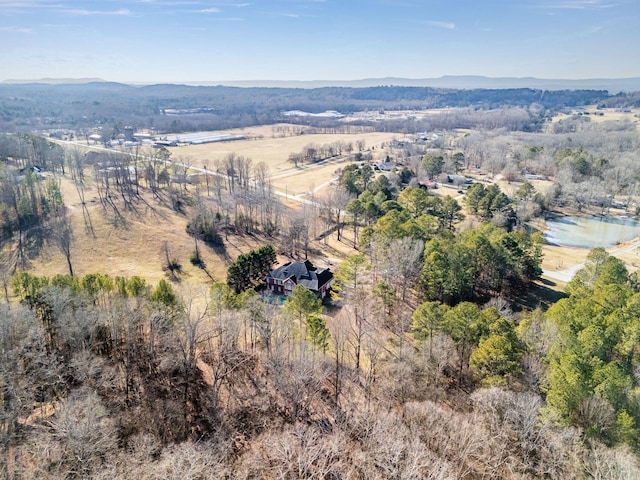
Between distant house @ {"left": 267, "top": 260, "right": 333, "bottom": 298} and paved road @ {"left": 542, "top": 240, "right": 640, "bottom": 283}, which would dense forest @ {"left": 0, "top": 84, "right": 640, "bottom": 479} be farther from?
paved road @ {"left": 542, "top": 240, "right": 640, "bottom": 283}

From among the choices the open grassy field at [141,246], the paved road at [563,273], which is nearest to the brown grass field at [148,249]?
the open grassy field at [141,246]

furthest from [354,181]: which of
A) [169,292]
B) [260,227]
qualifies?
[169,292]

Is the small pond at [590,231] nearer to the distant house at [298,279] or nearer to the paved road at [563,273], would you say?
the paved road at [563,273]

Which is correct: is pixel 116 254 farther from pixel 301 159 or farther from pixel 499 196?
pixel 301 159

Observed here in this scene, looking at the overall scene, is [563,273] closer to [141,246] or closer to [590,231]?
[590,231]

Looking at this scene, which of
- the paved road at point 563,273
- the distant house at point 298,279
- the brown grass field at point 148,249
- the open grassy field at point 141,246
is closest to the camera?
the distant house at point 298,279

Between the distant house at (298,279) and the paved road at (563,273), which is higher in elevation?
the distant house at (298,279)

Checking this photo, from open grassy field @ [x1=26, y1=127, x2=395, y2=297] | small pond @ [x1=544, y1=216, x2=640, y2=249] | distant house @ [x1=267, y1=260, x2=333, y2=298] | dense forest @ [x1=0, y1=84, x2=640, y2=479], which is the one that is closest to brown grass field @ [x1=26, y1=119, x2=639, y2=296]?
open grassy field @ [x1=26, y1=127, x2=395, y2=297]
